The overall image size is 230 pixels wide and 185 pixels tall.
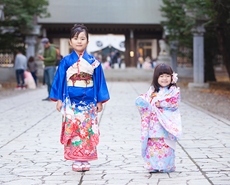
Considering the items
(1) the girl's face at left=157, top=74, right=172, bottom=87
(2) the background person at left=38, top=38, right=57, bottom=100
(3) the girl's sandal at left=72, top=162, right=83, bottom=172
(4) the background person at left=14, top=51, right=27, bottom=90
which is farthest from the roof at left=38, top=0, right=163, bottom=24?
(1) the girl's face at left=157, top=74, right=172, bottom=87

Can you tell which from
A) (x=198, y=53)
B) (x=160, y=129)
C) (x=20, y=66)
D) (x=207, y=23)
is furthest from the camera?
(x=20, y=66)

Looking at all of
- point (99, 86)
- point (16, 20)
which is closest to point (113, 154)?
point (99, 86)

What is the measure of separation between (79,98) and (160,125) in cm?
101

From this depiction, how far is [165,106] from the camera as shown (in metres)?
5.70

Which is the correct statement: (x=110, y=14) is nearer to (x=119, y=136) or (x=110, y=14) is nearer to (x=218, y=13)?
(x=218, y=13)

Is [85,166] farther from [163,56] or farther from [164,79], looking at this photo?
[163,56]

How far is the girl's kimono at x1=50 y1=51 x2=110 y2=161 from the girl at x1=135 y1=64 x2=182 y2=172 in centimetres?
61

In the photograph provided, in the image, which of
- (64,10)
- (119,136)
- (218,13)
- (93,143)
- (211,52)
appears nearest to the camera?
(93,143)

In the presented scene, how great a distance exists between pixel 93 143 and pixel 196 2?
14174 millimetres

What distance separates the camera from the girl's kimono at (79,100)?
5.91 meters

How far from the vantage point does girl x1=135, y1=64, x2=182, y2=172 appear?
18.5ft

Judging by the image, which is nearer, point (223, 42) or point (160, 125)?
point (160, 125)

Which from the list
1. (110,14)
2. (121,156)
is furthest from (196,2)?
(110,14)

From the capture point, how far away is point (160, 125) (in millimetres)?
5672
